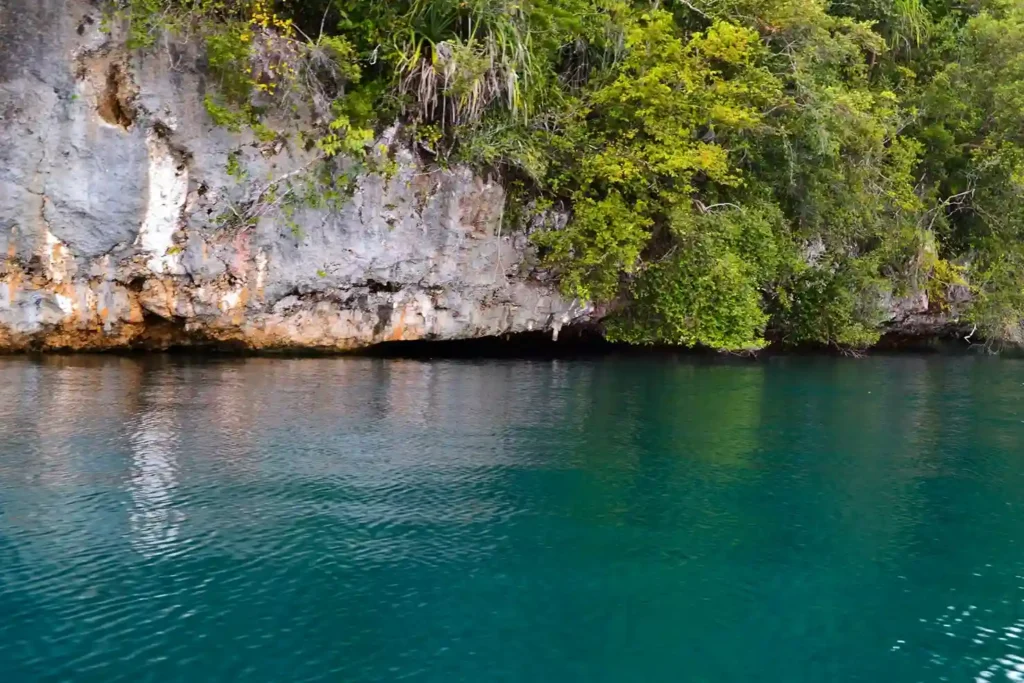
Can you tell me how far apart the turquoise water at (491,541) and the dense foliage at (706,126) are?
19.7 ft

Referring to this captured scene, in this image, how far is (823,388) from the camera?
48.9 feet

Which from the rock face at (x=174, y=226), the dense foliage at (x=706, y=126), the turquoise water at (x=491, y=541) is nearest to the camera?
the turquoise water at (x=491, y=541)

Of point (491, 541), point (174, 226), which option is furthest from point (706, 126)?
point (491, 541)

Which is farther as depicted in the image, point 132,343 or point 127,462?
point 132,343

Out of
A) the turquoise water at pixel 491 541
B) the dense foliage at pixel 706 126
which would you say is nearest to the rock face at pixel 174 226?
the dense foliage at pixel 706 126

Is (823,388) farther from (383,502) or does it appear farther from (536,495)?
(383,502)

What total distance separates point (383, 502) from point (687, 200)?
1172cm

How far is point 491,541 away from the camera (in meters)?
6.31

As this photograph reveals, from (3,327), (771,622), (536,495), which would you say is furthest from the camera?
(3,327)

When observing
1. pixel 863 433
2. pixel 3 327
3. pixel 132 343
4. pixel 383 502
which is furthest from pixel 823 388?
pixel 3 327

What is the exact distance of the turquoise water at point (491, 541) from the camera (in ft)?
15.2

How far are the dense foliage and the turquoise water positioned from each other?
6.02 metres

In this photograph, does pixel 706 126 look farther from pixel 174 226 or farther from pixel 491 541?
pixel 491 541

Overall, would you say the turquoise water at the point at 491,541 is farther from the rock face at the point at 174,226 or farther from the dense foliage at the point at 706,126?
the dense foliage at the point at 706,126
